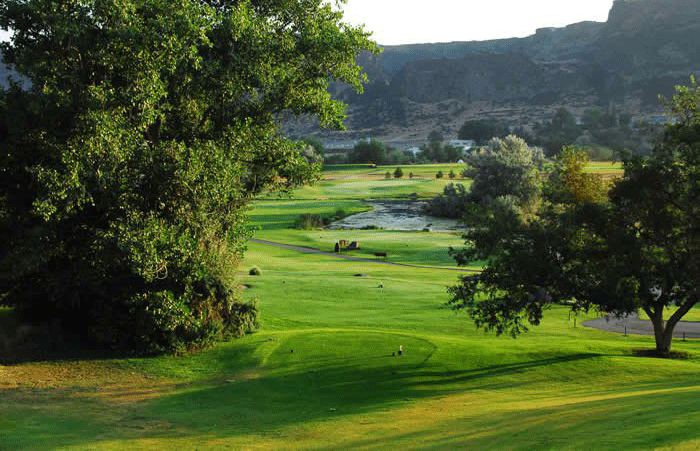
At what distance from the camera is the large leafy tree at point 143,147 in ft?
80.0

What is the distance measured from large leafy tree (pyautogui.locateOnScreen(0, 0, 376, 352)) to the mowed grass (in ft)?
8.81

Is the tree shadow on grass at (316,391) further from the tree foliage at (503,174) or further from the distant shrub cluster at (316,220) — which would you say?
the tree foliage at (503,174)

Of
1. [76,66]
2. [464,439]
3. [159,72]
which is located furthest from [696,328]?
[76,66]

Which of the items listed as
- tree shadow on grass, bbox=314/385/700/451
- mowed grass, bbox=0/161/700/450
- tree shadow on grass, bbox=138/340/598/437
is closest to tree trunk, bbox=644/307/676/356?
mowed grass, bbox=0/161/700/450

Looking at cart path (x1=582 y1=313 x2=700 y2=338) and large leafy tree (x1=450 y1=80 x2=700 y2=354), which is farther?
cart path (x1=582 y1=313 x2=700 y2=338)

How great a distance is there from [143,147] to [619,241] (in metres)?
17.0

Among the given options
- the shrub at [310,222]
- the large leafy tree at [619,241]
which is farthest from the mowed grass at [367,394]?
the shrub at [310,222]

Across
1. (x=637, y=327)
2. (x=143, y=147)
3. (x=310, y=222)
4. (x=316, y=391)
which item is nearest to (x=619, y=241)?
(x=316, y=391)

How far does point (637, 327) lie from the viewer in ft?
128

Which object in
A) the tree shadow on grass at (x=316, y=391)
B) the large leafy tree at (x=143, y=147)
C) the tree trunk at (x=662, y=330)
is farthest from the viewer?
the tree trunk at (x=662, y=330)

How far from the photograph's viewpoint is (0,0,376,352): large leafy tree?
24.4 meters

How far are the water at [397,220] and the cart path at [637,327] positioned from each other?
6239 centimetres

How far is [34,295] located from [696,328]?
104 feet

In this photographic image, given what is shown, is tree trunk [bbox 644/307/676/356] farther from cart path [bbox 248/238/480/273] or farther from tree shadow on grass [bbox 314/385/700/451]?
cart path [bbox 248/238/480/273]
